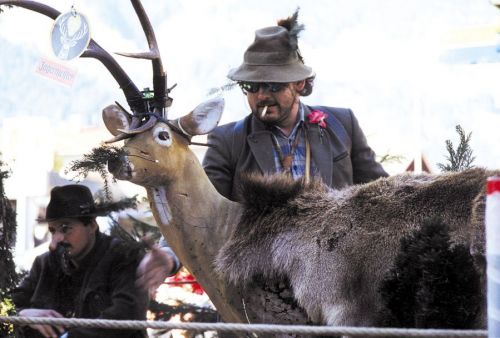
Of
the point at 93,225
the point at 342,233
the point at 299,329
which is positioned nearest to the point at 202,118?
the point at 93,225

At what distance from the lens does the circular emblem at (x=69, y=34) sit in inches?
156

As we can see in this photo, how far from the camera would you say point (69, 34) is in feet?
13.1

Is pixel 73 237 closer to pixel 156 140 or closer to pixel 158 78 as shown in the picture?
pixel 156 140

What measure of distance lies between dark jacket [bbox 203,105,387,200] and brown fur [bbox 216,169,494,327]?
50cm

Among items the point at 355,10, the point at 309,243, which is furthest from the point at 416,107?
the point at 309,243

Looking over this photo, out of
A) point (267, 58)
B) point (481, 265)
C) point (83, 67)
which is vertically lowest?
point (481, 265)

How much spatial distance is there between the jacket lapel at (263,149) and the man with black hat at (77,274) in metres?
0.77

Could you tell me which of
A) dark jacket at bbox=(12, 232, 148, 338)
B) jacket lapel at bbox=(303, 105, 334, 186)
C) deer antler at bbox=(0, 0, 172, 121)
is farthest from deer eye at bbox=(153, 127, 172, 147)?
jacket lapel at bbox=(303, 105, 334, 186)

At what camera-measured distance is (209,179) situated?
4.19m

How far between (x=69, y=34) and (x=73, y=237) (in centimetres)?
101

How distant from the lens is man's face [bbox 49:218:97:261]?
419 cm

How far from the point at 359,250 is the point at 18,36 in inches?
229

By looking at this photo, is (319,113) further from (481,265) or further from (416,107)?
(416,107)

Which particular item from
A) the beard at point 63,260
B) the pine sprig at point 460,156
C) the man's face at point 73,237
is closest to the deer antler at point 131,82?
the man's face at point 73,237
